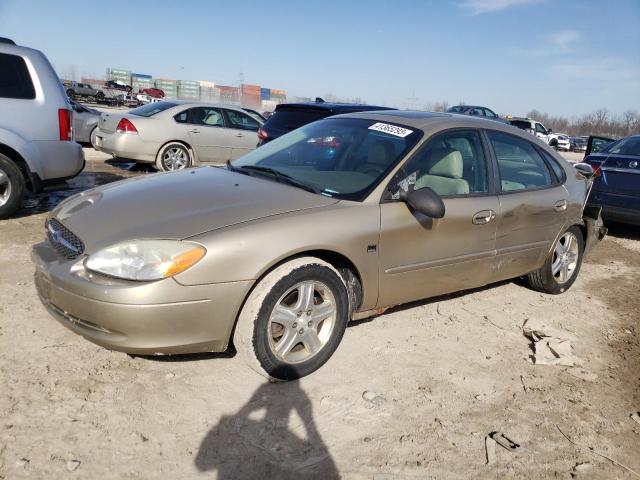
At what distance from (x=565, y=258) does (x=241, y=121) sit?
7431 millimetres

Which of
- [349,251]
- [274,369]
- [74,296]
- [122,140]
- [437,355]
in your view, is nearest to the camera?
[74,296]

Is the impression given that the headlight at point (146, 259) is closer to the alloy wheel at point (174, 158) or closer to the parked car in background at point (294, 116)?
the parked car in background at point (294, 116)

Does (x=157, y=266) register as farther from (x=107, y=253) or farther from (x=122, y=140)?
(x=122, y=140)

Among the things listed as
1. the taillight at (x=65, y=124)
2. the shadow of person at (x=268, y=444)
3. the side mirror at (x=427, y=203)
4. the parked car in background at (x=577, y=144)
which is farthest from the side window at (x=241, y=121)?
the parked car in background at (x=577, y=144)

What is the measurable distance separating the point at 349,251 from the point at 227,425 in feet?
3.96

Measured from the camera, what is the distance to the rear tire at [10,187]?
18.6 ft

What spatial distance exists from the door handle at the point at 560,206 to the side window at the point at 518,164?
0.60 ft

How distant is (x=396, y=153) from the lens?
11.9 feet

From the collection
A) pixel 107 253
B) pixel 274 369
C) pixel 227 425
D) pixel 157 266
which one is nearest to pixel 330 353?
pixel 274 369

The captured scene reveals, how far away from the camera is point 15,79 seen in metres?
5.66

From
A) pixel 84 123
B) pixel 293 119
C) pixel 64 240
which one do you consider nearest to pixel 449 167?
pixel 64 240

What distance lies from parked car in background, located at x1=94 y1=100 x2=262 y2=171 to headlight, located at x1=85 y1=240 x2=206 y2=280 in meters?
7.28

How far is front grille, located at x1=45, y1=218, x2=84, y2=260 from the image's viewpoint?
287 centimetres

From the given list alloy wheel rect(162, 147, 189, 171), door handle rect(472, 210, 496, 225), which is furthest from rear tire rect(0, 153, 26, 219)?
door handle rect(472, 210, 496, 225)
